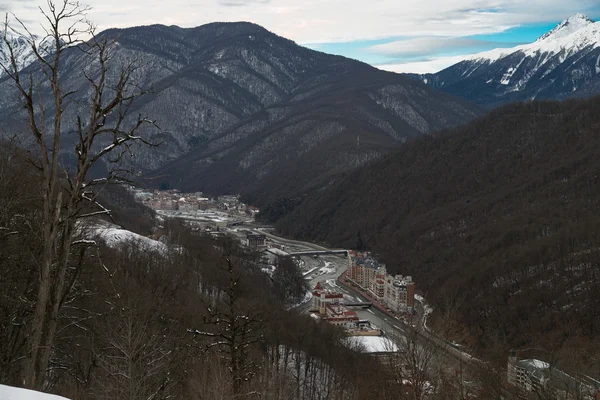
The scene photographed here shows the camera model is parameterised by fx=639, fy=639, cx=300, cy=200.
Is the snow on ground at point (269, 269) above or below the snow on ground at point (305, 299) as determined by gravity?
above

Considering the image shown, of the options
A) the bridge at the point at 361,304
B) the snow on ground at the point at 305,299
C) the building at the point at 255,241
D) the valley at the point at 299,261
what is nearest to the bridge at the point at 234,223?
the valley at the point at 299,261

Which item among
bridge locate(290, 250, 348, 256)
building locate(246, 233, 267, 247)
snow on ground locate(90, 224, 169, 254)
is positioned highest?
snow on ground locate(90, 224, 169, 254)

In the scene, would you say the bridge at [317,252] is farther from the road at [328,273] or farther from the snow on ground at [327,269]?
the snow on ground at [327,269]

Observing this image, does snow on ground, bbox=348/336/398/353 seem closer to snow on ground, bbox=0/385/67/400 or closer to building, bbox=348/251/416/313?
building, bbox=348/251/416/313

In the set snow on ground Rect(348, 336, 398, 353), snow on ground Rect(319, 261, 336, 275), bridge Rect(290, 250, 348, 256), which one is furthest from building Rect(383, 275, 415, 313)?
bridge Rect(290, 250, 348, 256)

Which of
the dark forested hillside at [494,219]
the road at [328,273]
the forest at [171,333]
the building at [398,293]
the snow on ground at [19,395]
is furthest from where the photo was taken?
the building at [398,293]

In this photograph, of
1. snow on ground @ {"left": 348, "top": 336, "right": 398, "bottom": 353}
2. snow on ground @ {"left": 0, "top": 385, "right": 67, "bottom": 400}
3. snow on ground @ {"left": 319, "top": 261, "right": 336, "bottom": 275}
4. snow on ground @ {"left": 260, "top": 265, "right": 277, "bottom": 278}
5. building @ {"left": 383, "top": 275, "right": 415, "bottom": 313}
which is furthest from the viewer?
snow on ground @ {"left": 319, "top": 261, "right": 336, "bottom": 275}

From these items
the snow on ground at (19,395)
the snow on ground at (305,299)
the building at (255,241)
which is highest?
the snow on ground at (19,395)

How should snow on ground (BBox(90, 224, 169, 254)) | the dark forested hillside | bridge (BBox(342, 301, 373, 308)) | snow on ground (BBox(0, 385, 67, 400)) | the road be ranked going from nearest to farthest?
snow on ground (BBox(0, 385, 67, 400)) → snow on ground (BBox(90, 224, 169, 254)) → the dark forested hillside → the road → bridge (BBox(342, 301, 373, 308))

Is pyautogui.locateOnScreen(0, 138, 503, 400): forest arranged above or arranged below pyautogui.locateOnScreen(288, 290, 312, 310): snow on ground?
above

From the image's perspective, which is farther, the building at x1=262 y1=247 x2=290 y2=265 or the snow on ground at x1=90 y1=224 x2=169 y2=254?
the building at x1=262 y1=247 x2=290 y2=265
